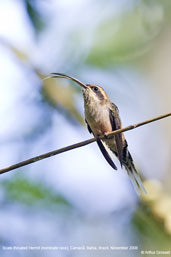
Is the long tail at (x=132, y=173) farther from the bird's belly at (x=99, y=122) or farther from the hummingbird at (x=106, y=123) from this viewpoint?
→ the bird's belly at (x=99, y=122)

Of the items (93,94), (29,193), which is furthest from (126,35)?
(29,193)

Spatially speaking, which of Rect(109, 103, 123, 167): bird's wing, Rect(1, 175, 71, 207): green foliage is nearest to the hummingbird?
Rect(109, 103, 123, 167): bird's wing

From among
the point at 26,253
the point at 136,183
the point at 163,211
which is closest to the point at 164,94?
the point at 136,183

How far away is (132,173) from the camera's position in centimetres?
311

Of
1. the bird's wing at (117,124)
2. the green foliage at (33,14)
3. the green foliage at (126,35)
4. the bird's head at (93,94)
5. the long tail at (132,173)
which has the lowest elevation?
the long tail at (132,173)

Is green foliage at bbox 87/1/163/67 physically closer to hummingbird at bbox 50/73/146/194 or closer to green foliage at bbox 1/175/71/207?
hummingbird at bbox 50/73/146/194

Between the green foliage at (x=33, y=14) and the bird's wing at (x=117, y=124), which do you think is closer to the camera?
the bird's wing at (x=117, y=124)

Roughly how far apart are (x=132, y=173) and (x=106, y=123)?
0.42 meters

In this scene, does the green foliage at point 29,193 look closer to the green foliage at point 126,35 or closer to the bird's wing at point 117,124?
the bird's wing at point 117,124

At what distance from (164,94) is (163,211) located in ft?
2.90

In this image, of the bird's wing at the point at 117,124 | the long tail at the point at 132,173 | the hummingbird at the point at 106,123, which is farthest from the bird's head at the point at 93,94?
the long tail at the point at 132,173

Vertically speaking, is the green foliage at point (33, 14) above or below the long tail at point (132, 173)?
above

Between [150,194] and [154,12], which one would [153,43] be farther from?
[150,194]

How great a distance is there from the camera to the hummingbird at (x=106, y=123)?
3.10 m
